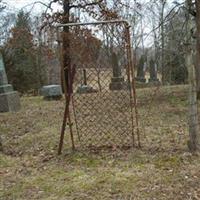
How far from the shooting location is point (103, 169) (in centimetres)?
562

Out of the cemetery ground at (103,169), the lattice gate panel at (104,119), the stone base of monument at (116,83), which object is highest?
the stone base of monument at (116,83)

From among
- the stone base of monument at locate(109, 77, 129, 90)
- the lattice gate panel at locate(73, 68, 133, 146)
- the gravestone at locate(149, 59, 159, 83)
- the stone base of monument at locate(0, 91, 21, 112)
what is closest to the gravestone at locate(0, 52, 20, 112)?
the stone base of monument at locate(0, 91, 21, 112)

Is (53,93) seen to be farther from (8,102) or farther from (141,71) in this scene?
(141,71)

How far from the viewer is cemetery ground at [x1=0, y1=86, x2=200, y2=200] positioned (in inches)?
191

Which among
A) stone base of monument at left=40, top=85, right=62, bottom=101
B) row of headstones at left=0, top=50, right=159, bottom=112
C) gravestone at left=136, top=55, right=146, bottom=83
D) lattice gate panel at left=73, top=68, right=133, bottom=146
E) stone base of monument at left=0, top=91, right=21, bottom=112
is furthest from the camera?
gravestone at left=136, top=55, right=146, bottom=83

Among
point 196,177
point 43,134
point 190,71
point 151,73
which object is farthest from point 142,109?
point 151,73

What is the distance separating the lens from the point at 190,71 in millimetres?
5984

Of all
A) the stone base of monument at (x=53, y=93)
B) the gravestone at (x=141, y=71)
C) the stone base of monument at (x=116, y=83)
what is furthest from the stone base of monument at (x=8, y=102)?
the gravestone at (x=141, y=71)

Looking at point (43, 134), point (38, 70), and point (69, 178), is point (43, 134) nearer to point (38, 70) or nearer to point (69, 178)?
point (69, 178)

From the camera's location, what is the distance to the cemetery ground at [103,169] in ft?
15.9

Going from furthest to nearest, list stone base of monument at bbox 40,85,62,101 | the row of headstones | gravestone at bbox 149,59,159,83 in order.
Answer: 1. gravestone at bbox 149,59,159,83
2. stone base of monument at bbox 40,85,62,101
3. the row of headstones

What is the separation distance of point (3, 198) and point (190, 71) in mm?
3009

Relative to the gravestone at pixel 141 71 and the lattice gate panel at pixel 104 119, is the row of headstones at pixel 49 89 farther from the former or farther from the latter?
the gravestone at pixel 141 71

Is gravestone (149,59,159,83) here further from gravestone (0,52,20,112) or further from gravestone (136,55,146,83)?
gravestone (0,52,20,112)
